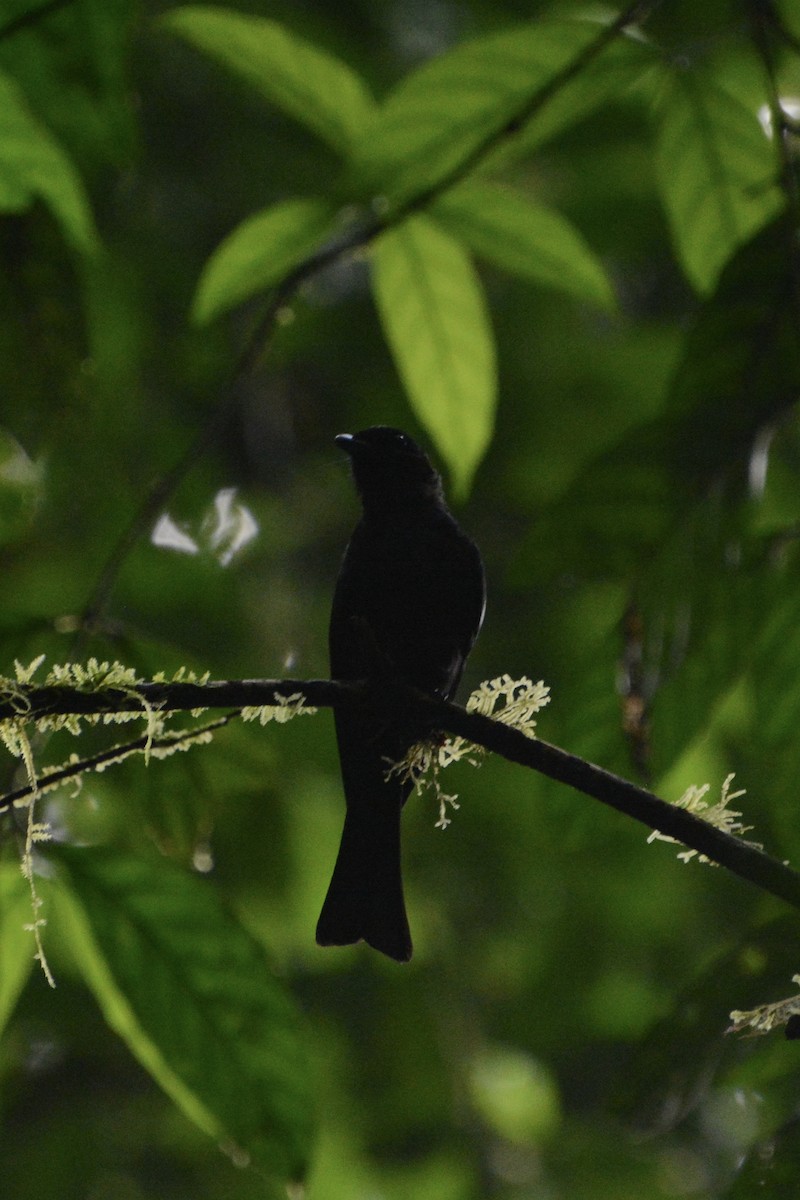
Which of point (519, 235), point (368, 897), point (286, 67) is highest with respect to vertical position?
point (286, 67)

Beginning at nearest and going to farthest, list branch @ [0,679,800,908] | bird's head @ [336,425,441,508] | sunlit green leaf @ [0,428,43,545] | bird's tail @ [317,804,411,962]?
branch @ [0,679,800,908]
bird's tail @ [317,804,411,962]
sunlit green leaf @ [0,428,43,545]
bird's head @ [336,425,441,508]

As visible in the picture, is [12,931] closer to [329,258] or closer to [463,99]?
[329,258]

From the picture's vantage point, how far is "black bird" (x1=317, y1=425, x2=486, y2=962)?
2.48m

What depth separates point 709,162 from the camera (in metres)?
2.23

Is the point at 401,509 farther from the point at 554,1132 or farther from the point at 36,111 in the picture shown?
the point at 554,1132

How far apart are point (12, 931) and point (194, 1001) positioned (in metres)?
0.29

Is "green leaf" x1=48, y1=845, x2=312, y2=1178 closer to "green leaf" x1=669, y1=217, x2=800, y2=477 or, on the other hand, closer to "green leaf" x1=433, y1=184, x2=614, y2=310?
"green leaf" x1=669, y1=217, x2=800, y2=477

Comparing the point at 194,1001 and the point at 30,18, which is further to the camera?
the point at 30,18

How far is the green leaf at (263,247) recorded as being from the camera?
2271 millimetres

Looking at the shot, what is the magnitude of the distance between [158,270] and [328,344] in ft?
2.49

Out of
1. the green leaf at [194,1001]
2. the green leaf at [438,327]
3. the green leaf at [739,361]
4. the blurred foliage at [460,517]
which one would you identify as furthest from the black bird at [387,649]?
the green leaf at [739,361]

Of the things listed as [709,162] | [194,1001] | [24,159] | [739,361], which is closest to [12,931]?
[194,1001]

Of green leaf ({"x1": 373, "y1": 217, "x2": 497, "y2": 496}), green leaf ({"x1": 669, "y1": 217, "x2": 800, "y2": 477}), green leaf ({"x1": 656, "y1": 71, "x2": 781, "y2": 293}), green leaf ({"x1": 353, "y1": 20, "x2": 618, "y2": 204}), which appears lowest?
green leaf ({"x1": 669, "y1": 217, "x2": 800, "y2": 477})

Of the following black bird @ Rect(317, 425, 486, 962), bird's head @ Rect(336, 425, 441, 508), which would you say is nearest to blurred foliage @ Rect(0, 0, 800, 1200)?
black bird @ Rect(317, 425, 486, 962)
